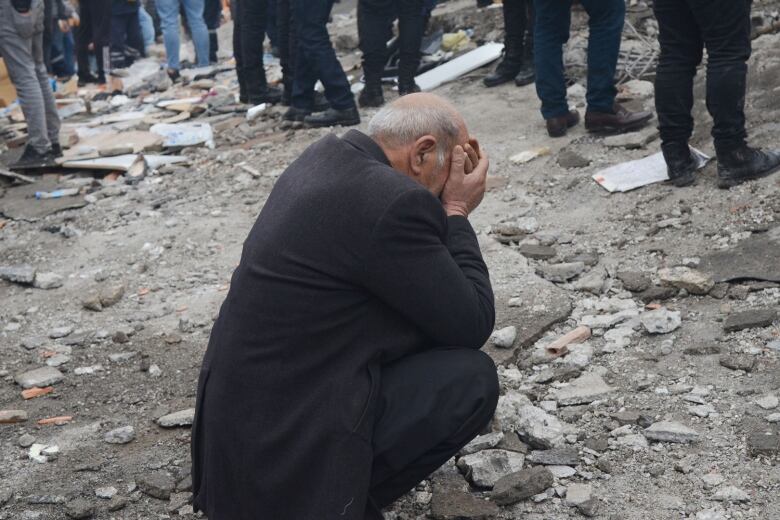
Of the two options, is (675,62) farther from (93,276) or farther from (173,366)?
(93,276)

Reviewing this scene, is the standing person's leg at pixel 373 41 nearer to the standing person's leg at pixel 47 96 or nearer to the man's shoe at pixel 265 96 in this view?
the man's shoe at pixel 265 96

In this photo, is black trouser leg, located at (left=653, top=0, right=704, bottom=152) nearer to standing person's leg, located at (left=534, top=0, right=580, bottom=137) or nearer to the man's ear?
standing person's leg, located at (left=534, top=0, right=580, bottom=137)

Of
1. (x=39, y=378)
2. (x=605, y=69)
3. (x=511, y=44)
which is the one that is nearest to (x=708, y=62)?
(x=605, y=69)

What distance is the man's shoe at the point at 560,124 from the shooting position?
6590 millimetres

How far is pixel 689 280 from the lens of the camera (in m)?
4.30

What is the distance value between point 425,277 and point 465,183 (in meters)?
0.46

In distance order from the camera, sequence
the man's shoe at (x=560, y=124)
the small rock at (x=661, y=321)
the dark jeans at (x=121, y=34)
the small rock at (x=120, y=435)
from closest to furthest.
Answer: the small rock at (x=120, y=435) → the small rock at (x=661, y=321) → the man's shoe at (x=560, y=124) → the dark jeans at (x=121, y=34)

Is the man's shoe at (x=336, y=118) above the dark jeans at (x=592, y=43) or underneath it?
underneath

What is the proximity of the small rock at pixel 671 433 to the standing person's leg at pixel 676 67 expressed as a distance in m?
2.31

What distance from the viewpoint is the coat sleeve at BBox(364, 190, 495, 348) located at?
247cm

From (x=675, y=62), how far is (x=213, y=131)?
4981 millimetres

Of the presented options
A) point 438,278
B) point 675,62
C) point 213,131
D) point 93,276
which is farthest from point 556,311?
point 213,131

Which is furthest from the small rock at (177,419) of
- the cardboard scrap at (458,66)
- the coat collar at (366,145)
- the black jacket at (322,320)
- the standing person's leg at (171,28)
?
the standing person's leg at (171,28)

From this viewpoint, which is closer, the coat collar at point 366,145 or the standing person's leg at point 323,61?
the coat collar at point 366,145
